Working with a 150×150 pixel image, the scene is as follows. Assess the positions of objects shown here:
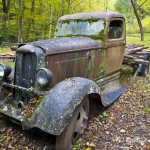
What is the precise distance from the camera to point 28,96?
13.1ft

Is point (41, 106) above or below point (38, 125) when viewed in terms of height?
above

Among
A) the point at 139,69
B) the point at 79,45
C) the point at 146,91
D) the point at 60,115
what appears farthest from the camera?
the point at 139,69

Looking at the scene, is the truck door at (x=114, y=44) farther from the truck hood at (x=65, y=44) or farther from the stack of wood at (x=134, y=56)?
the stack of wood at (x=134, y=56)

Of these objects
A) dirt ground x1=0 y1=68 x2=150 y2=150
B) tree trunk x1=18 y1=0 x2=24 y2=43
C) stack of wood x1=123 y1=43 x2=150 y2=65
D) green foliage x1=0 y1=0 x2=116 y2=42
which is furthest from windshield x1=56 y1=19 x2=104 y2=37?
green foliage x1=0 y1=0 x2=116 y2=42

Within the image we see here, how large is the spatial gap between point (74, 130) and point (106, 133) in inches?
31.0

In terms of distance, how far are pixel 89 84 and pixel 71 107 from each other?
750 millimetres

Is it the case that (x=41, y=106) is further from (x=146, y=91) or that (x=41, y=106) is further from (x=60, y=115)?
(x=146, y=91)

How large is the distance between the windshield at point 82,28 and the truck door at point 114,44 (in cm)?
24

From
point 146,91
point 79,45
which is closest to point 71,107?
point 79,45

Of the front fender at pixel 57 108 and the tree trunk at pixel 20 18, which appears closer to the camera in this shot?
the front fender at pixel 57 108

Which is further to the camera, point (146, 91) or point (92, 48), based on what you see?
point (146, 91)

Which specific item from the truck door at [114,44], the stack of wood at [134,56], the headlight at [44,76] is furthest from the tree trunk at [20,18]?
the headlight at [44,76]

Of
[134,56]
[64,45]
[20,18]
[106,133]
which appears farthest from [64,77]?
[20,18]

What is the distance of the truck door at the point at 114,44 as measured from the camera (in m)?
5.43
